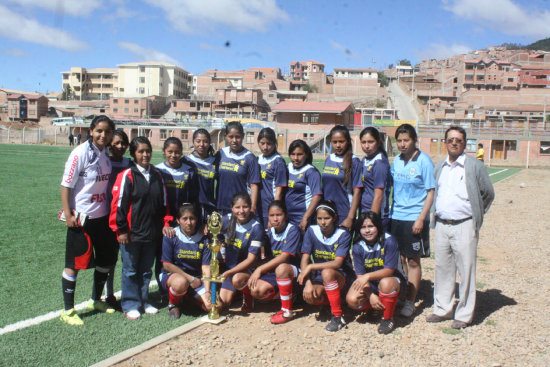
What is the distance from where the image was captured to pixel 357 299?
4.43 metres

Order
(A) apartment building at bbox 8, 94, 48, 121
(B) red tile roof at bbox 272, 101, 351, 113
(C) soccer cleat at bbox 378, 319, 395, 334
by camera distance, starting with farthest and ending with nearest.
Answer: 1. (A) apartment building at bbox 8, 94, 48, 121
2. (B) red tile roof at bbox 272, 101, 351, 113
3. (C) soccer cleat at bbox 378, 319, 395, 334

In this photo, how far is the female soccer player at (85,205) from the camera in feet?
14.0

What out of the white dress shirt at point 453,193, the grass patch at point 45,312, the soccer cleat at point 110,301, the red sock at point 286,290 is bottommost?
the grass patch at point 45,312

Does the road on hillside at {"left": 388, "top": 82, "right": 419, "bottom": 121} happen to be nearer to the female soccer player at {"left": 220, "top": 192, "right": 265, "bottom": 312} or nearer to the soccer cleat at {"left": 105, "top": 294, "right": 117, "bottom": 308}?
the female soccer player at {"left": 220, "top": 192, "right": 265, "bottom": 312}

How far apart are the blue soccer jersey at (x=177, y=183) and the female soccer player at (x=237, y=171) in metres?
0.40

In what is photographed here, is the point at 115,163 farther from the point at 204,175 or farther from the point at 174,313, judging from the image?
the point at 174,313

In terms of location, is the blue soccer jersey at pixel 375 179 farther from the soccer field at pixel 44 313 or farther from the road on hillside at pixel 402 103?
the road on hillside at pixel 402 103

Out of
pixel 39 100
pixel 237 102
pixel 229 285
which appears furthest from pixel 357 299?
pixel 39 100

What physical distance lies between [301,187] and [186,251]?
1432mm

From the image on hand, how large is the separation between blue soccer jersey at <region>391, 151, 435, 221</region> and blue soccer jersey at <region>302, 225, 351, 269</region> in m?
0.63

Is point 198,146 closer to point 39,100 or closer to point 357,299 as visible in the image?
point 357,299

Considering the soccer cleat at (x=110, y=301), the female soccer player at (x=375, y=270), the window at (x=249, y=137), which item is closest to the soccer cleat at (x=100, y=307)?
the soccer cleat at (x=110, y=301)

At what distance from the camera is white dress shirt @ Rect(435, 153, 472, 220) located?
4402 millimetres

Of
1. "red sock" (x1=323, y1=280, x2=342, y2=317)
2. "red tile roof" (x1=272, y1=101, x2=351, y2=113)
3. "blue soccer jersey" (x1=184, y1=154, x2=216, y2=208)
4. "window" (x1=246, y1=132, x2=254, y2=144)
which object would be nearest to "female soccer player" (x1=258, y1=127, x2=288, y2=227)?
"blue soccer jersey" (x1=184, y1=154, x2=216, y2=208)
